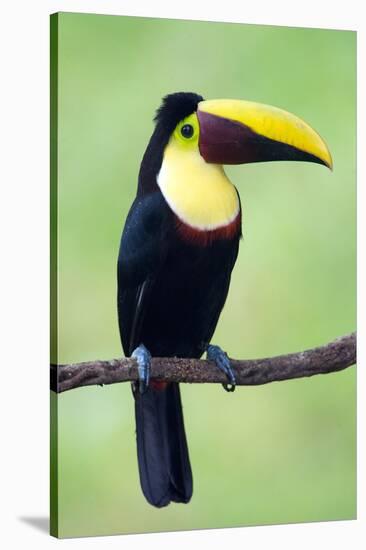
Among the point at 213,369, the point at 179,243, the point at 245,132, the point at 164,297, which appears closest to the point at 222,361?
the point at 213,369

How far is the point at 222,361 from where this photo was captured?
4965 mm

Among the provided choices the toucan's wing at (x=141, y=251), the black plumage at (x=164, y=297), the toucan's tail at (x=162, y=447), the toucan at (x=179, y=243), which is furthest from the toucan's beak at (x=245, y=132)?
the toucan's tail at (x=162, y=447)

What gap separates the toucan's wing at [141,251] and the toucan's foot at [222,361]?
0.34 m

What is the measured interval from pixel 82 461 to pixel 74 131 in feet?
4.30

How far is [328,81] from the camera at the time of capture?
17.1 ft

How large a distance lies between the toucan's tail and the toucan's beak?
994 mm

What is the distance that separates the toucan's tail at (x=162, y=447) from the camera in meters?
4.90

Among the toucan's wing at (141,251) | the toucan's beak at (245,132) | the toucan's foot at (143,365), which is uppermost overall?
the toucan's beak at (245,132)

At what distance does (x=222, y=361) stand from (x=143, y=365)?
38 cm

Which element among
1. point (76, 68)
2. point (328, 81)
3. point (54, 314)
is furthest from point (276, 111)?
point (54, 314)

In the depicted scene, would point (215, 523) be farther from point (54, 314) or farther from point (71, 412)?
point (54, 314)

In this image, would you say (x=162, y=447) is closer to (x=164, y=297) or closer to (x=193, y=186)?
(x=164, y=297)

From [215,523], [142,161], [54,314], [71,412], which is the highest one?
[142,161]

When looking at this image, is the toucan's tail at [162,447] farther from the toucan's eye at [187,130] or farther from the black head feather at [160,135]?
the toucan's eye at [187,130]
